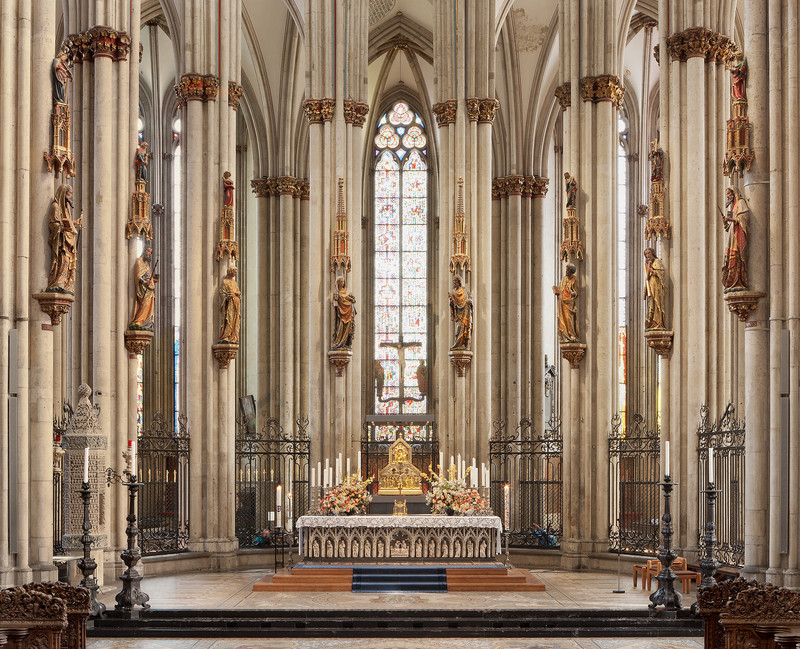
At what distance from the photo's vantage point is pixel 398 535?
1959cm

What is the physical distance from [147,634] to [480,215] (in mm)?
14087

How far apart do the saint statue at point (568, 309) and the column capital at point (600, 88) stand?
3.71 metres

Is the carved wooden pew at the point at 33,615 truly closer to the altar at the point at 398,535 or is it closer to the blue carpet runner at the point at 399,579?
the blue carpet runner at the point at 399,579

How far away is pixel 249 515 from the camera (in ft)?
91.2

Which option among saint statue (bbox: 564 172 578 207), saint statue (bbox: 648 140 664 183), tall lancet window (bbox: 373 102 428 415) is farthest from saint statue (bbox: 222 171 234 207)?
tall lancet window (bbox: 373 102 428 415)

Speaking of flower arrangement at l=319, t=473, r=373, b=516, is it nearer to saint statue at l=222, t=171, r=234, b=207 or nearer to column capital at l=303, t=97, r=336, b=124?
saint statue at l=222, t=171, r=234, b=207

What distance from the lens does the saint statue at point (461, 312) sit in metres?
24.7

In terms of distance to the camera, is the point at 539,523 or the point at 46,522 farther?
the point at 539,523

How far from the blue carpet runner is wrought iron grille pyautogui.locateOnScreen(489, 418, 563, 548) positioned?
190 inches

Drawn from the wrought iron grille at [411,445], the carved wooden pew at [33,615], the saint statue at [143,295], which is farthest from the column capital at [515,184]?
the carved wooden pew at [33,615]

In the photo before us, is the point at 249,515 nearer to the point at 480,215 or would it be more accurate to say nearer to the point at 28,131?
the point at 480,215

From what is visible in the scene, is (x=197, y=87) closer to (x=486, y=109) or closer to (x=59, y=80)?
(x=486, y=109)

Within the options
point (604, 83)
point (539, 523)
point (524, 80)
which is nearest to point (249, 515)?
point (539, 523)

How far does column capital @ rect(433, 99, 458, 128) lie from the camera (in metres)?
→ 25.9
